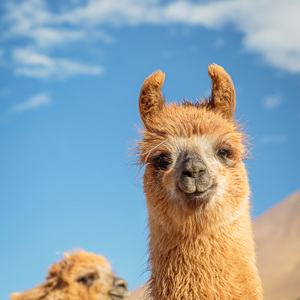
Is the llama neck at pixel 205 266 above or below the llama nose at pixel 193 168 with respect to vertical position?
below

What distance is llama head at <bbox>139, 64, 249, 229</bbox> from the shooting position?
5.73 m

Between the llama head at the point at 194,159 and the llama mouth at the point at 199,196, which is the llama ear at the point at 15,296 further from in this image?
the llama mouth at the point at 199,196

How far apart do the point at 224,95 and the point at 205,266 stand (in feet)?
7.47

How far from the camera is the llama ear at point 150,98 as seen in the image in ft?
21.8

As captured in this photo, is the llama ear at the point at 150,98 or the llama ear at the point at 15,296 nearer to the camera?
the llama ear at the point at 15,296

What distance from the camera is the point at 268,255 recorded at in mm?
55719

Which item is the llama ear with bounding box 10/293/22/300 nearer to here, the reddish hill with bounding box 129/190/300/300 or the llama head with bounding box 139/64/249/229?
the llama head with bounding box 139/64/249/229

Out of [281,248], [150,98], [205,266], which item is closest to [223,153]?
[150,98]

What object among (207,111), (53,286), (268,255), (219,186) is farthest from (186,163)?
(268,255)

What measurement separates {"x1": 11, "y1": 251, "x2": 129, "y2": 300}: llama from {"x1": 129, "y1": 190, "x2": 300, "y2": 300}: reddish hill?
33526 mm

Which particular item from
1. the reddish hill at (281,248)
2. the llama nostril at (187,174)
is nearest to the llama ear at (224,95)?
the llama nostril at (187,174)

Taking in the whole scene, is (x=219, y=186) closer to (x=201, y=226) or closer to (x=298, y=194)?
(x=201, y=226)

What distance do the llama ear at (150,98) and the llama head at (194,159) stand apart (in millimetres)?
13

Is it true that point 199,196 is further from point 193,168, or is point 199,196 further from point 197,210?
point 193,168
